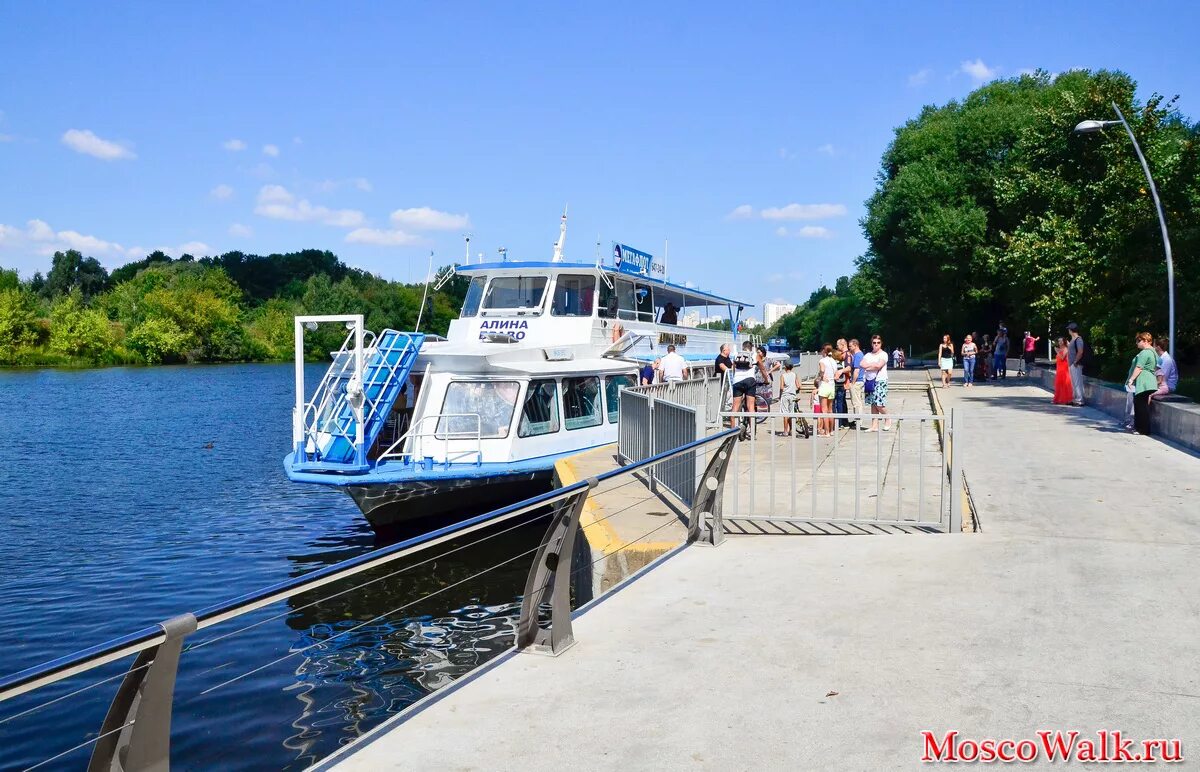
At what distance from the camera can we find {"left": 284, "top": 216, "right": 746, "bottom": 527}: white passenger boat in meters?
14.5

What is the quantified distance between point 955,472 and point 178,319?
3868 inches

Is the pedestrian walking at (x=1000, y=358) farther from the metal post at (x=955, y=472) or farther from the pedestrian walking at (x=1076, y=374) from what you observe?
the metal post at (x=955, y=472)

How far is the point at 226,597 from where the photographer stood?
1288cm

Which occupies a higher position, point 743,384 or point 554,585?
point 743,384

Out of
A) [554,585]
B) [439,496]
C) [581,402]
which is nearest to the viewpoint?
[554,585]

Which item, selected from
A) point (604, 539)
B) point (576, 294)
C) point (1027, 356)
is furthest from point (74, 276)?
point (604, 539)

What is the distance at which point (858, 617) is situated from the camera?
648 cm

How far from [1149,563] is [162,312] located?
328 feet

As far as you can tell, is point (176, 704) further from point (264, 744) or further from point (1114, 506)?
point (1114, 506)

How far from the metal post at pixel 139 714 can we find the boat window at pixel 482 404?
11.9 meters

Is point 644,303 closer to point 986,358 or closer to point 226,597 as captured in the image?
point 226,597

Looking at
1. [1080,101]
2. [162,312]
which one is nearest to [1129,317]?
[1080,101]

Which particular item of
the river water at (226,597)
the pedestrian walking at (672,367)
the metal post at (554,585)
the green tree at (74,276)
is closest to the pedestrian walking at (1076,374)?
the pedestrian walking at (672,367)

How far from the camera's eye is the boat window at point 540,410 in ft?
51.7
